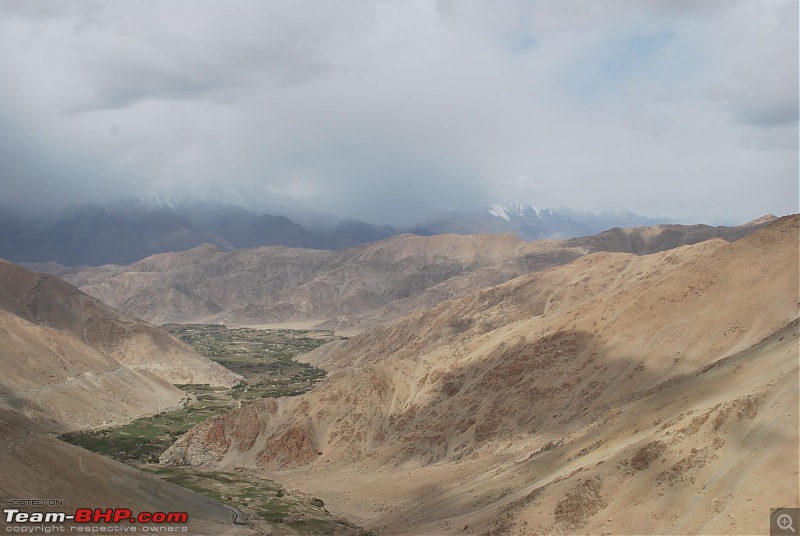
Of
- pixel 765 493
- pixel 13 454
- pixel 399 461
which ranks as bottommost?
pixel 399 461

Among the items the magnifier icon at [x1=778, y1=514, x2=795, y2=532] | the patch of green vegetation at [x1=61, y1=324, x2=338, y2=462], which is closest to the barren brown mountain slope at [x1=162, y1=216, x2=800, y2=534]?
the magnifier icon at [x1=778, y1=514, x2=795, y2=532]

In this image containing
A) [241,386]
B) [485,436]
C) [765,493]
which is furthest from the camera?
[241,386]

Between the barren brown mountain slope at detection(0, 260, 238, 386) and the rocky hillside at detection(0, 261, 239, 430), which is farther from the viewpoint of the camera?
the barren brown mountain slope at detection(0, 260, 238, 386)

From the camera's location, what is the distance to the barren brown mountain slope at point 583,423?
36.4 m

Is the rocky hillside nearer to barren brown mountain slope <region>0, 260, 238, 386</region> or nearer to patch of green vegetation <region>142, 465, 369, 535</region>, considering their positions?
barren brown mountain slope <region>0, 260, 238, 386</region>

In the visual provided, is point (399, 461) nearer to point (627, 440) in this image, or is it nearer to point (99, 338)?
point (627, 440)

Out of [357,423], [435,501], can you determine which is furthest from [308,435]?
[435,501]

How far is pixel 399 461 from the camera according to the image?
7338 centimetres

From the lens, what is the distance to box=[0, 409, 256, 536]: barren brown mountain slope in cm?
3915

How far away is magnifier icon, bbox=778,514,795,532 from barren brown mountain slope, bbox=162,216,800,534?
85 cm

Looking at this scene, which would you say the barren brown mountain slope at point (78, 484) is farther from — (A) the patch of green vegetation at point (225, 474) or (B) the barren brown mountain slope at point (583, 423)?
(B) the barren brown mountain slope at point (583, 423)

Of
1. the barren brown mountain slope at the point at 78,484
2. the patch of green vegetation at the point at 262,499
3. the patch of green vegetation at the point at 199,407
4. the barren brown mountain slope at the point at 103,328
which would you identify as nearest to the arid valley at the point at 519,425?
the barren brown mountain slope at the point at 78,484

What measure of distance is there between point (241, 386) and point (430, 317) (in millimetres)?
52474

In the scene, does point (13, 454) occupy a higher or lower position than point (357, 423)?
higher
